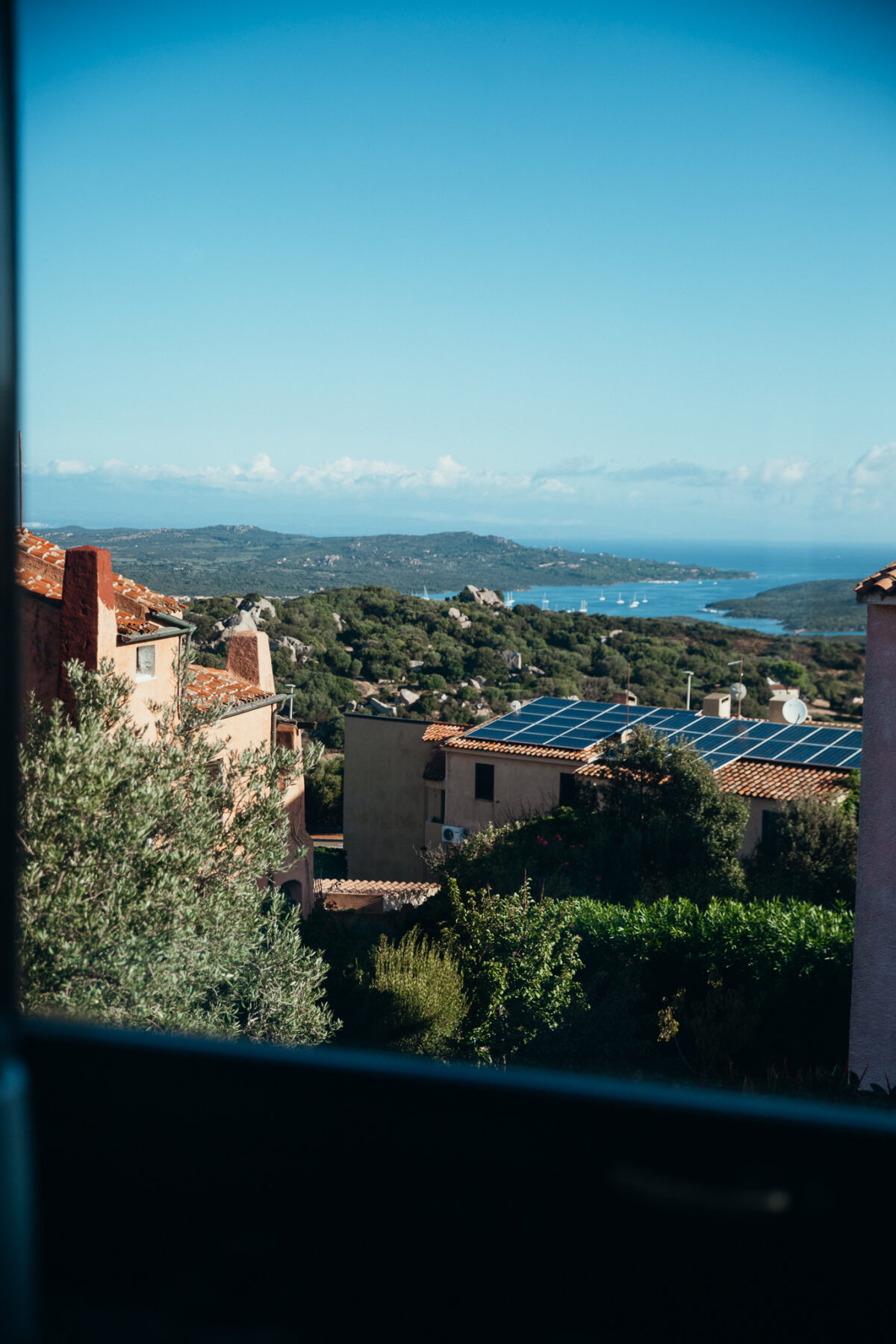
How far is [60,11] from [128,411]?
11695 millimetres

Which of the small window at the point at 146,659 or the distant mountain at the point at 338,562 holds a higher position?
the distant mountain at the point at 338,562

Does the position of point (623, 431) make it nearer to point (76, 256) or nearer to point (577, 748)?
point (577, 748)

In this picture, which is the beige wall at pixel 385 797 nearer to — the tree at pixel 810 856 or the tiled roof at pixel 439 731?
the tiled roof at pixel 439 731

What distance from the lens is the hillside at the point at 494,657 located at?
23438 millimetres

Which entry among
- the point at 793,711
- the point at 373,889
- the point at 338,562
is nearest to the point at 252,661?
the point at 373,889

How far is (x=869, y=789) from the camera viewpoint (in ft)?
21.1

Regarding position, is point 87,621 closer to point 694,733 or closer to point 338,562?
point 694,733

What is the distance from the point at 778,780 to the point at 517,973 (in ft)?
24.1

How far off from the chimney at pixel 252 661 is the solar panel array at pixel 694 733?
573cm

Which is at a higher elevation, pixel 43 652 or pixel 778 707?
pixel 43 652

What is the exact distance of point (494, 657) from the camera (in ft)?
87.8

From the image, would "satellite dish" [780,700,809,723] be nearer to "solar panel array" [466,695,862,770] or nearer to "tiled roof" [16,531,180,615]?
"solar panel array" [466,695,862,770]

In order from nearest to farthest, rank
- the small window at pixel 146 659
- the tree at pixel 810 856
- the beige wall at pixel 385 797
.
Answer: the small window at pixel 146 659, the tree at pixel 810 856, the beige wall at pixel 385 797

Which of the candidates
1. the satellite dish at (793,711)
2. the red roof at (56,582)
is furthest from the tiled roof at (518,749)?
the red roof at (56,582)
